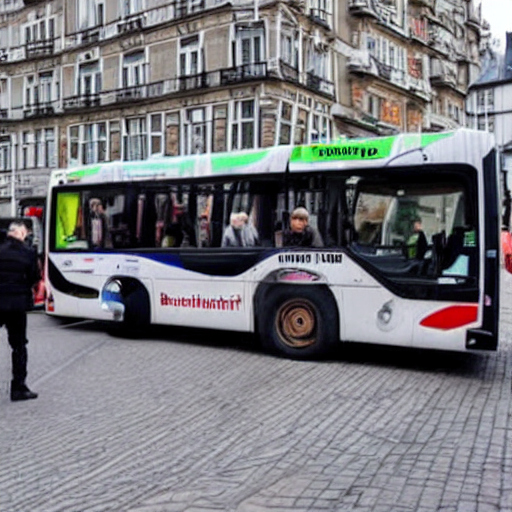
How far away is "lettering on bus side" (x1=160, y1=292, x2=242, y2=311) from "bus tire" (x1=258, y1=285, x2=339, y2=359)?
0.53 m

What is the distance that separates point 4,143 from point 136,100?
11172mm

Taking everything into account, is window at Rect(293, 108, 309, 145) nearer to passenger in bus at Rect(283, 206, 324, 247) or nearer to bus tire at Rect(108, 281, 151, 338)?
bus tire at Rect(108, 281, 151, 338)

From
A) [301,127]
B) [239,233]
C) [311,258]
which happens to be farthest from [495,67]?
[311,258]

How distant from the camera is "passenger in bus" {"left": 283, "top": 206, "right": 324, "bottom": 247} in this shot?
9.08 metres

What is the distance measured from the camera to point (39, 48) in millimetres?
38000

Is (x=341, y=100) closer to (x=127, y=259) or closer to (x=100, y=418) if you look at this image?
(x=127, y=259)

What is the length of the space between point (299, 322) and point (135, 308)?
10.2 feet

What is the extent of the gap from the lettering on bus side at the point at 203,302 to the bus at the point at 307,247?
18 millimetres

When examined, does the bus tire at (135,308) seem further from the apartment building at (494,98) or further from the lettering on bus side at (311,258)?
the apartment building at (494,98)

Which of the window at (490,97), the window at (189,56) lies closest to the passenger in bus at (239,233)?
the window at (189,56)

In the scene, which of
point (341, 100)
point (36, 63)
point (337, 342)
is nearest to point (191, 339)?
point (337, 342)

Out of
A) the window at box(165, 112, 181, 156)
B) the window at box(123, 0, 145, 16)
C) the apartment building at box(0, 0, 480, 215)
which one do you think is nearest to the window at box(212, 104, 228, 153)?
the apartment building at box(0, 0, 480, 215)

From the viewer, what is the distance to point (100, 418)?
639 cm

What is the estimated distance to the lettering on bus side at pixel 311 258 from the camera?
351 inches
